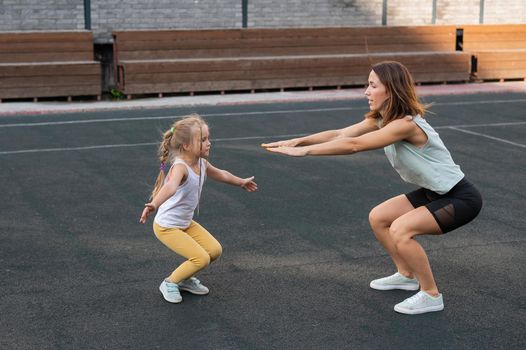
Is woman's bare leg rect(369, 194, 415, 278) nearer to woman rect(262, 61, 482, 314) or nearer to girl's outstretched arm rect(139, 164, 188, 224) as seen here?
woman rect(262, 61, 482, 314)

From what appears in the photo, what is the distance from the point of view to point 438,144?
5977 mm

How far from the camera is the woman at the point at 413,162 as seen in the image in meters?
5.82

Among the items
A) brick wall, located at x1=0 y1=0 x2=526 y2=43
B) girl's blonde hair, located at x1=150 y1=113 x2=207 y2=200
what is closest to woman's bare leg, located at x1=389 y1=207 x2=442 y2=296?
girl's blonde hair, located at x1=150 y1=113 x2=207 y2=200

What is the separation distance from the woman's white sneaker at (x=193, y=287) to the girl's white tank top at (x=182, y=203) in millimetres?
399

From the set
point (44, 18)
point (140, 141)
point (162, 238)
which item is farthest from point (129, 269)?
point (44, 18)

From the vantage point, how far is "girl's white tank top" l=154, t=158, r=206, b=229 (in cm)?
624

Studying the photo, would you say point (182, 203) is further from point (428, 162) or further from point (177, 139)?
point (428, 162)

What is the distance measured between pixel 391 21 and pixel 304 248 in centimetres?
1721

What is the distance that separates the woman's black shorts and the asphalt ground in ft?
2.08

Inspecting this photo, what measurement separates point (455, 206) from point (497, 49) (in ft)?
59.6

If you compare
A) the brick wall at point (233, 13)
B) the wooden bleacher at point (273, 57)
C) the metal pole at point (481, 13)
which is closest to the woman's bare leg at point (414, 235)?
the wooden bleacher at point (273, 57)

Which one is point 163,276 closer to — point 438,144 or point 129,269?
point 129,269

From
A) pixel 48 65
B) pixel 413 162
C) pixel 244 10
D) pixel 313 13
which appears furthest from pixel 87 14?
pixel 413 162

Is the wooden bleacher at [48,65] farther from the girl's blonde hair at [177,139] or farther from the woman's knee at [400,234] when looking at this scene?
the woman's knee at [400,234]
